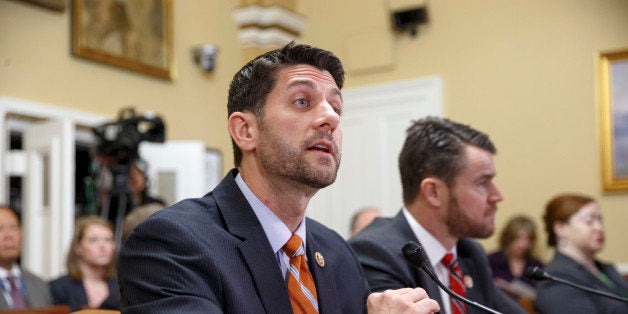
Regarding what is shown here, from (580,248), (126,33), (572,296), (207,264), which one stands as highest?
(126,33)

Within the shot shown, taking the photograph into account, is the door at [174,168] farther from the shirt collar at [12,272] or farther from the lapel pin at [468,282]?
the lapel pin at [468,282]

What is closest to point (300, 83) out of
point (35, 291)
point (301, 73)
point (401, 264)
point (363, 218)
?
point (301, 73)

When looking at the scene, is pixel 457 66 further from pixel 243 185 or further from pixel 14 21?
pixel 243 185

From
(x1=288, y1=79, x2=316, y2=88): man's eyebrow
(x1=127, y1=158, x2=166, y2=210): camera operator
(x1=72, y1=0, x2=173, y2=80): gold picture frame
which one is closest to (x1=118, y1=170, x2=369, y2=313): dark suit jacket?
(x1=288, y1=79, x2=316, y2=88): man's eyebrow

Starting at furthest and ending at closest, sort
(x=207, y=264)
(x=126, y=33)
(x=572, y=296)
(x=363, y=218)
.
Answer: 1. (x=126, y=33)
2. (x=363, y=218)
3. (x=572, y=296)
4. (x=207, y=264)

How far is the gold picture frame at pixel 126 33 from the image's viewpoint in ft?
22.0

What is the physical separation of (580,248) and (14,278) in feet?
11.0

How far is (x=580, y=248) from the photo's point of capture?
3.98 m

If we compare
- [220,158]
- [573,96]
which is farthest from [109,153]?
[573,96]

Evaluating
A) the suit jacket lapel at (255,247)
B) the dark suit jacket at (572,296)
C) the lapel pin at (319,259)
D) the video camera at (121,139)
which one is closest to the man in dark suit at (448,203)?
the dark suit jacket at (572,296)

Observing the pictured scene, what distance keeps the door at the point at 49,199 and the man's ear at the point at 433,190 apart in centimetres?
396

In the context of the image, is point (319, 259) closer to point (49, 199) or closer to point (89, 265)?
point (89, 265)

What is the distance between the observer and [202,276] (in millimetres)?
1656

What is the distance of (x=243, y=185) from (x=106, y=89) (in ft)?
17.3
